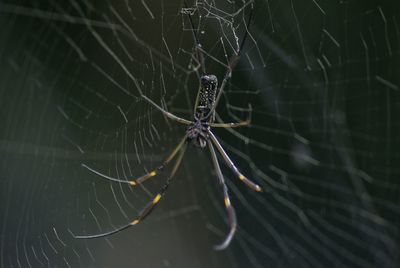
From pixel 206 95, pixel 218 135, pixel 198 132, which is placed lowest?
pixel 218 135

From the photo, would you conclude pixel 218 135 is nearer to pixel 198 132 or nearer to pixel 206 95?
pixel 198 132

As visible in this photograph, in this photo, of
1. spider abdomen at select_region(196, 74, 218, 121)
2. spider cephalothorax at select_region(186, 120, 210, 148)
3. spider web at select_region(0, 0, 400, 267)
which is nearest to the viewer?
spider abdomen at select_region(196, 74, 218, 121)

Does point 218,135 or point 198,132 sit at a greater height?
point 198,132

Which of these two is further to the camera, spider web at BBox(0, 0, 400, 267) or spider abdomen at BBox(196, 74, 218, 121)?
spider web at BBox(0, 0, 400, 267)

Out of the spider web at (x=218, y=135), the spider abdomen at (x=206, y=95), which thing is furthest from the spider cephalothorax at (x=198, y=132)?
the spider web at (x=218, y=135)

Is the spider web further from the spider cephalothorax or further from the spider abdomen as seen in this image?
the spider abdomen

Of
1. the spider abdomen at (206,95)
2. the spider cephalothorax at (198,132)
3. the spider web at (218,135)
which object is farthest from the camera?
the spider web at (218,135)

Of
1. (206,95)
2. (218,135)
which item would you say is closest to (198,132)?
(206,95)

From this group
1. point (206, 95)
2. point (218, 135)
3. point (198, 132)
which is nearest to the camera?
point (206, 95)

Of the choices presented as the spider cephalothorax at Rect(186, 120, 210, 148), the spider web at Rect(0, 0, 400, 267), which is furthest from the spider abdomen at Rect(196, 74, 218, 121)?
the spider web at Rect(0, 0, 400, 267)

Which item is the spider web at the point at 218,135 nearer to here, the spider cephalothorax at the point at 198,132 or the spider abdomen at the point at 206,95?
the spider cephalothorax at the point at 198,132
